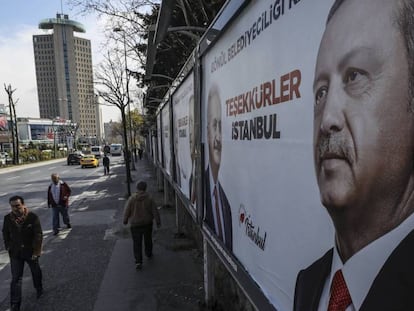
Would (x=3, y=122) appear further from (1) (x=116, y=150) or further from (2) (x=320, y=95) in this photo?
(2) (x=320, y=95)

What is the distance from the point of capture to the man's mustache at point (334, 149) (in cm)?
137

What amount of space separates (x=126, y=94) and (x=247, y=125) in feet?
59.4

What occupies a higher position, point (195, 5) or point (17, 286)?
point (195, 5)

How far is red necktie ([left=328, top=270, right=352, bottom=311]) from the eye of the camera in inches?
56.2

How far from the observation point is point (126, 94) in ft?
64.1

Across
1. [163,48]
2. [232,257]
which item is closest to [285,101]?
[232,257]

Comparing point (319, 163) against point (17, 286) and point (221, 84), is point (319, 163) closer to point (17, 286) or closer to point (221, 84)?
point (221, 84)

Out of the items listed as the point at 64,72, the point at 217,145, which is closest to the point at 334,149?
the point at 217,145

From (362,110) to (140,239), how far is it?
5.75 m

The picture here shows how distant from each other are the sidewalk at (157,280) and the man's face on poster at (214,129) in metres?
2.35

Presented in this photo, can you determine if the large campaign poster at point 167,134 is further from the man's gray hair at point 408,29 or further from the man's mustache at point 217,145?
the man's gray hair at point 408,29

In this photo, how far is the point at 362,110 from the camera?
4.14ft

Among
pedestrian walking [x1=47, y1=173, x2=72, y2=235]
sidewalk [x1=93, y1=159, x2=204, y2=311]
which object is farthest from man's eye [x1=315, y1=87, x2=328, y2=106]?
pedestrian walking [x1=47, y1=173, x2=72, y2=235]

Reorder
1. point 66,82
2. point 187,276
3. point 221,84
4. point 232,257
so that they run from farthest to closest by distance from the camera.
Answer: point 66,82 < point 187,276 < point 221,84 < point 232,257
